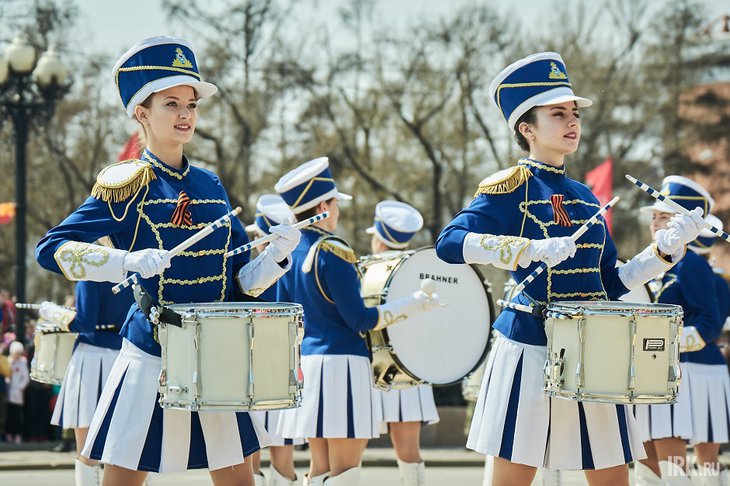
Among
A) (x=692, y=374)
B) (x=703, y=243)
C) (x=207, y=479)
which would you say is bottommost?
(x=207, y=479)

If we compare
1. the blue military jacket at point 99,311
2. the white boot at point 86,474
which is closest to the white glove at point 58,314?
the blue military jacket at point 99,311

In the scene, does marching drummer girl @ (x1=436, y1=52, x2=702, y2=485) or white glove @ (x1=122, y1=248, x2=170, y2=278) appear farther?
marching drummer girl @ (x1=436, y1=52, x2=702, y2=485)

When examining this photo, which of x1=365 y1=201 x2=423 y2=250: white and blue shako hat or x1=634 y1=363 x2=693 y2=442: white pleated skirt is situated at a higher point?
x1=365 y1=201 x2=423 y2=250: white and blue shako hat

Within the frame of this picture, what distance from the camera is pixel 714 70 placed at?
30.5 m

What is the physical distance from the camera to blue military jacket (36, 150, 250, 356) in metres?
4.62

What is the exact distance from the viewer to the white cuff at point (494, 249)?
4691 millimetres

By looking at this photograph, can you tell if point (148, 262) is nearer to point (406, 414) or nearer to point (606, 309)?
point (606, 309)

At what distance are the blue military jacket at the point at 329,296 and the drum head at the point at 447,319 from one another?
0.40 metres

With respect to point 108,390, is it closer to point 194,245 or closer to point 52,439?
point 194,245

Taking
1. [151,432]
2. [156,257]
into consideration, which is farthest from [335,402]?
[156,257]

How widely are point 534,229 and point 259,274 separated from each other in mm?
1131

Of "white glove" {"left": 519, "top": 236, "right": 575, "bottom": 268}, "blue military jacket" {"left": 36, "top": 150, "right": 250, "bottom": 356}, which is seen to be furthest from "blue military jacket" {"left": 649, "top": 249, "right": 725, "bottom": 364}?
"blue military jacket" {"left": 36, "top": 150, "right": 250, "bottom": 356}

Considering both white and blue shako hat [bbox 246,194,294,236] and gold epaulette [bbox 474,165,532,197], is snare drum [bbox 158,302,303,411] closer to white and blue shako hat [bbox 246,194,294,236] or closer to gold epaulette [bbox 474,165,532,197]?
gold epaulette [bbox 474,165,532,197]

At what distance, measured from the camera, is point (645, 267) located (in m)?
5.23
